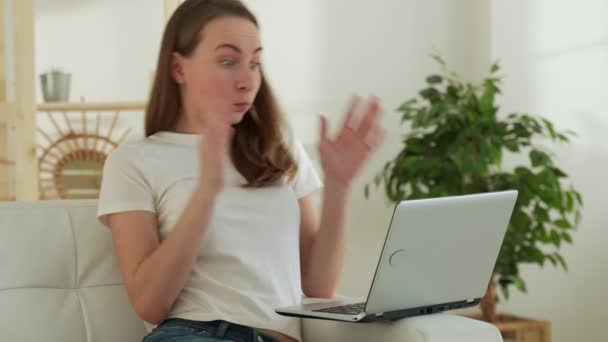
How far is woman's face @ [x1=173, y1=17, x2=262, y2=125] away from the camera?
69.4 inches

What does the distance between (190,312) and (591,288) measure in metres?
2.57

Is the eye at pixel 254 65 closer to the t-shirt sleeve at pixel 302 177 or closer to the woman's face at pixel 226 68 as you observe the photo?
the woman's face at pixel 226 68

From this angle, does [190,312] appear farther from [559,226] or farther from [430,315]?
[559,226]

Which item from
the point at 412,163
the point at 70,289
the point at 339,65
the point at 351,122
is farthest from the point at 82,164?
the point at 351,122

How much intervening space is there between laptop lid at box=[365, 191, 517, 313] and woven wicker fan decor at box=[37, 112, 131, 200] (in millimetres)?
3407

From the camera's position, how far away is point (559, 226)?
350 cm

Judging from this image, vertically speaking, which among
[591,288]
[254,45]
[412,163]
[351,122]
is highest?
[254,45]

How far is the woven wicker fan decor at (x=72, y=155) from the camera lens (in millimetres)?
4809

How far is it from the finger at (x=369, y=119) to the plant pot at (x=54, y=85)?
11.5 feet

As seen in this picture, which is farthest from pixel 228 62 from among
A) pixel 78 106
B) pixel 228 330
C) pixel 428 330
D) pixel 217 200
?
pixel 78 106

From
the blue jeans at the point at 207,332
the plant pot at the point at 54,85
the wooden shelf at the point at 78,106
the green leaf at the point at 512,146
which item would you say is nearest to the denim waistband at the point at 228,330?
the blue jeans at the point at 207,332

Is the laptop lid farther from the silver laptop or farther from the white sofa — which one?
the white sofa

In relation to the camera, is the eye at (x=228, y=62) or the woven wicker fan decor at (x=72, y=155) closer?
the eye at (x=228, y=62)

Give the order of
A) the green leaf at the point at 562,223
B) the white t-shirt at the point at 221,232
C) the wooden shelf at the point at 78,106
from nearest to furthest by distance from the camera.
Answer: the white t-shirt at the point at 221,232 → the green leaf at the point at 562,223 → the wooden shelf at the point at 78,106
